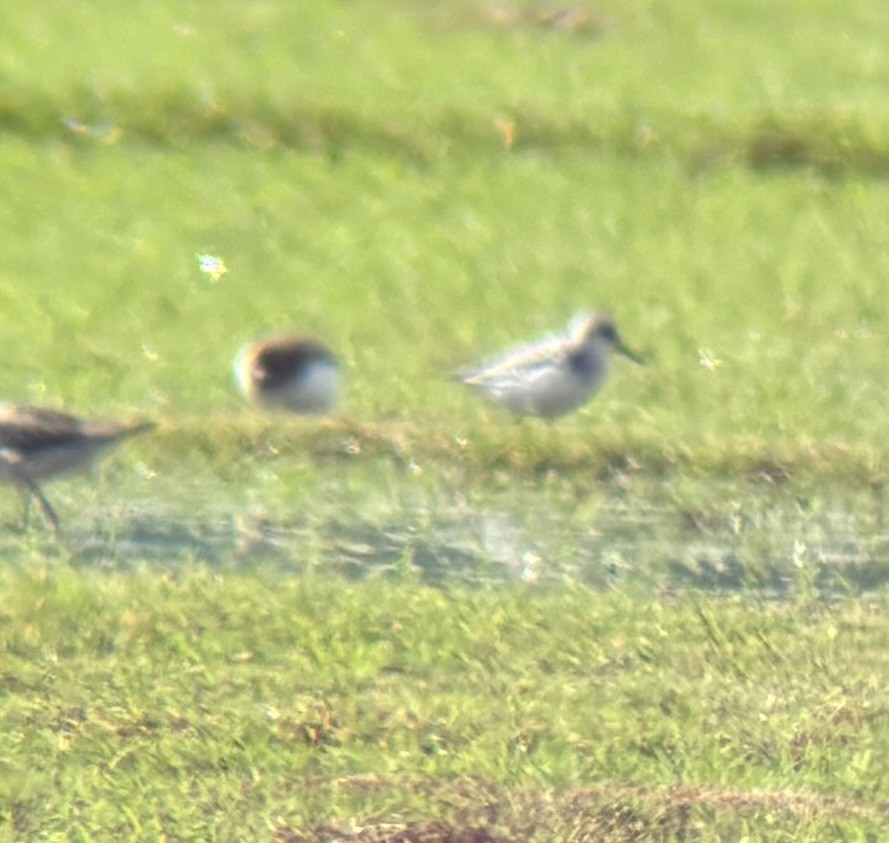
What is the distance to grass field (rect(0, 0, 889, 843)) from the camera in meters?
5.82

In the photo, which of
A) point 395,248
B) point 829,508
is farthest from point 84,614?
point 395,248

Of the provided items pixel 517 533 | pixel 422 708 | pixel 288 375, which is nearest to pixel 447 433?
pixel 288 375

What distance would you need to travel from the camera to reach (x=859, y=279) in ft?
38.8

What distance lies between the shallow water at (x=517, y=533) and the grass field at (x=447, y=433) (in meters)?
0.02

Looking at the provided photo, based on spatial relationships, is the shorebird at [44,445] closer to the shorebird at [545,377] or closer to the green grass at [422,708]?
the green grass at [422,708]

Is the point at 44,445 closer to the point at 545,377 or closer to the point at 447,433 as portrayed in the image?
the point at 447,433

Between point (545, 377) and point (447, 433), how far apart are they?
612mm

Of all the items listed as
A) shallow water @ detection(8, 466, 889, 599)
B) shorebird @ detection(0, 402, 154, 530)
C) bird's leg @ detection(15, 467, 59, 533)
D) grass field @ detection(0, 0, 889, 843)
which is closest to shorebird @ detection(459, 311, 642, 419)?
Result: grass field @ detection(0, 0, 889, 843)

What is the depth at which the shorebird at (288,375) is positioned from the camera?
9.22m

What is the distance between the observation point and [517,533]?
795 cm

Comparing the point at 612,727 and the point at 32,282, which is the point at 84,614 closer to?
the point at 612,727

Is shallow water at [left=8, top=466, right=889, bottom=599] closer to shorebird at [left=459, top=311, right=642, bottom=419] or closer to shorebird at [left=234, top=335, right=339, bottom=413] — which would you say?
shorebird at [left=234, top=335, right=339, bottom=413]

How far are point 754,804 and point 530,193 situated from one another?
315 inches

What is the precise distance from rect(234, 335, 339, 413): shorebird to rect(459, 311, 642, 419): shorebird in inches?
23.3
